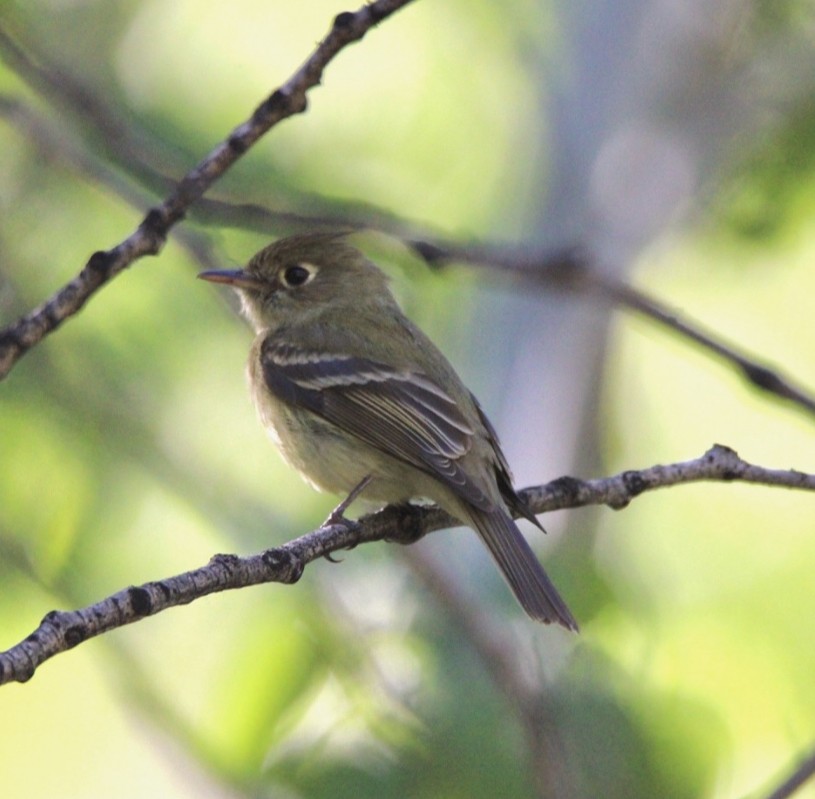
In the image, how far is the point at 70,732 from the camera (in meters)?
6.53

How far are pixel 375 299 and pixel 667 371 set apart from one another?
2589 mm

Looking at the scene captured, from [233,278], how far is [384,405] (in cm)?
112

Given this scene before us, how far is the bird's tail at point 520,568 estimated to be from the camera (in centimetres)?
444

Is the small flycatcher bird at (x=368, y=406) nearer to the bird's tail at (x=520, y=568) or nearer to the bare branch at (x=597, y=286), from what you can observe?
the bird's tail at (x=520, y=568)

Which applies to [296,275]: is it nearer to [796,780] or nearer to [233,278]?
[233,278]

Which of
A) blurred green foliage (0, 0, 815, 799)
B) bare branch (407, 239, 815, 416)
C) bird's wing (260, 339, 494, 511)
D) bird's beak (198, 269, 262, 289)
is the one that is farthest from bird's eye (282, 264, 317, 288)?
bare branch (407, 239, 815, 416)

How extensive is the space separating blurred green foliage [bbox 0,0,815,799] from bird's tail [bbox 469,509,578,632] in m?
0.21

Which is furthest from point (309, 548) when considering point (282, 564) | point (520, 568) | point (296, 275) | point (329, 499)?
point (296, 275)

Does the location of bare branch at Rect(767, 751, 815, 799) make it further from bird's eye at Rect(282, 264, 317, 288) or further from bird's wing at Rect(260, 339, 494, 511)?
bird's eye at Rect(282, 264, 317, 288)

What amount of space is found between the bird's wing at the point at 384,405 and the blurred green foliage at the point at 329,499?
1.68 ft

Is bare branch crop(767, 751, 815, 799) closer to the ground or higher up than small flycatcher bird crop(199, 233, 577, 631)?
closer to the ground

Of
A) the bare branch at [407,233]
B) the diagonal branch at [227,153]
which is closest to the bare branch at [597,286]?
the bare branch at [407,233]

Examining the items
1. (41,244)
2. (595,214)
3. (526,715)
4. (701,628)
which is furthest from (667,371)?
(526,715)

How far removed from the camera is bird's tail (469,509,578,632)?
175 inches
